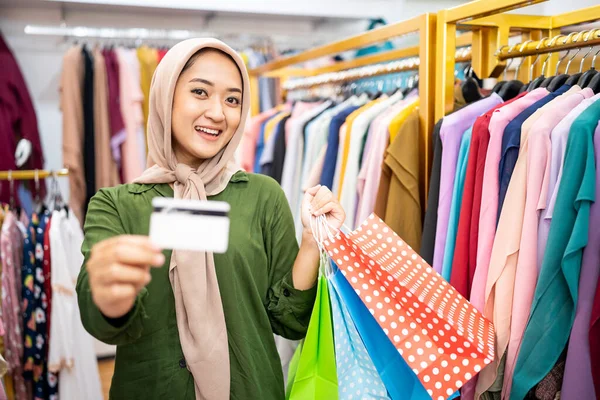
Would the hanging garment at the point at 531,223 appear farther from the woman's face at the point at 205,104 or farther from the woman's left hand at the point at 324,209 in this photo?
the woman's face at the point at 205,104

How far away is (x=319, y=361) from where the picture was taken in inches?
42.1

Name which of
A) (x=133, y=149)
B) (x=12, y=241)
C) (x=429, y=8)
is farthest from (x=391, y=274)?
(x=429, y=8)

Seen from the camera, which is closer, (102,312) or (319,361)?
(102,312)

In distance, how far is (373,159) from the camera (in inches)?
67.0

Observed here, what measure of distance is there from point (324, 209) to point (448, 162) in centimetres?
44

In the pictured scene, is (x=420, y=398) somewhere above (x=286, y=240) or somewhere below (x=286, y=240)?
below

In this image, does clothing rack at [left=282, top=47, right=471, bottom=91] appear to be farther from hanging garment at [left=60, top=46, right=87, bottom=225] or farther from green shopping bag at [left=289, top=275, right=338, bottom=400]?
hanging garment at [left=60, top=46, right=87, bottom=225]

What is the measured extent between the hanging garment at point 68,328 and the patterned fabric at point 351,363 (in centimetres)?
149

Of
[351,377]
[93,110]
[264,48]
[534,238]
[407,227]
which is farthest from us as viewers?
[264,48]

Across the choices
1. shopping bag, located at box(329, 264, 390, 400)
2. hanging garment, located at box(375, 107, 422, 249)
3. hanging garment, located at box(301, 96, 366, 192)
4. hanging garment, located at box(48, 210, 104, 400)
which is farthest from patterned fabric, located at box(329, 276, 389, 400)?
hanging garment, located at box(48, 210, 104, 400)

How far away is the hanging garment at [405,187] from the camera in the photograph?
5.17 ft

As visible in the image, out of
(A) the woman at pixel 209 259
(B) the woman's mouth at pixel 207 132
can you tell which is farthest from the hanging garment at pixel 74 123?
(B) the woman's mouth at pixel 207 132

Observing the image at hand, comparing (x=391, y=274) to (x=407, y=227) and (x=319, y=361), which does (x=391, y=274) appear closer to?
(x=319, y=361)

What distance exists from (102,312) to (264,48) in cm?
309
